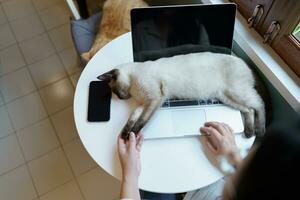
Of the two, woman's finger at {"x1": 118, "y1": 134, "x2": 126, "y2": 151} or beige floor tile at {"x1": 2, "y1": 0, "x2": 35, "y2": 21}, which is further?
beige floor tile at {"x1": 2, "y1": 0, "x2": 35, "y2": 21}

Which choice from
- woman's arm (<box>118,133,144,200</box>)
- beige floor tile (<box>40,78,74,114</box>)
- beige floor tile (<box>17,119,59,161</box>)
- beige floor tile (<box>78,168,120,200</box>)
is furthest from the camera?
beige floor tile (<box>40,78,74,114</box>)

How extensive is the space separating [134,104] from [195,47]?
0.92 feet

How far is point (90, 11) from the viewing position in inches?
70.8

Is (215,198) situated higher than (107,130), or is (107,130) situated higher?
(107,130)

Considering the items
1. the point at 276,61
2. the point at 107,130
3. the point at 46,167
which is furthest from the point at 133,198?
the point at 46,167

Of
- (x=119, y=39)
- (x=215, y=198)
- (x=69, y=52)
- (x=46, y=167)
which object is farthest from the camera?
(x=69, y=52)

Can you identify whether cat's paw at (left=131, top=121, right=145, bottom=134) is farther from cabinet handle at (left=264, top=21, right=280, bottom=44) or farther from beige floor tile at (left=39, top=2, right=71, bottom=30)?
beige floor tile at (left=39, top=2, right=71, bottom=30)

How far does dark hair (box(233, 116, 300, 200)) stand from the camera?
307 mm

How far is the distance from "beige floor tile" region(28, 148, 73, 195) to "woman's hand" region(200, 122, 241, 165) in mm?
839

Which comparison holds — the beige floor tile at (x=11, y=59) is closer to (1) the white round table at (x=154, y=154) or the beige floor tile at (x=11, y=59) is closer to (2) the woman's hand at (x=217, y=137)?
(1) the white round table at (x=154, y=154)

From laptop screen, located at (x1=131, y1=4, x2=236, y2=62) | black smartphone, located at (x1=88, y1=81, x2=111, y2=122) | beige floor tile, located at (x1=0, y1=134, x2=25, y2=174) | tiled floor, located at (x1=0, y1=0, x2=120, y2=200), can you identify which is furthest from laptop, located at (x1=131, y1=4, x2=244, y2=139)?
beige floor tile, located at (x1=0, y1=134, x2=25, y2=174)

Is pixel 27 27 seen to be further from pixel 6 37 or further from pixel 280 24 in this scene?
pixel 280 24

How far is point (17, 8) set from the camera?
1.91 meters

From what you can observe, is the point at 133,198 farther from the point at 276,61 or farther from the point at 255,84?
the point at 276,61
